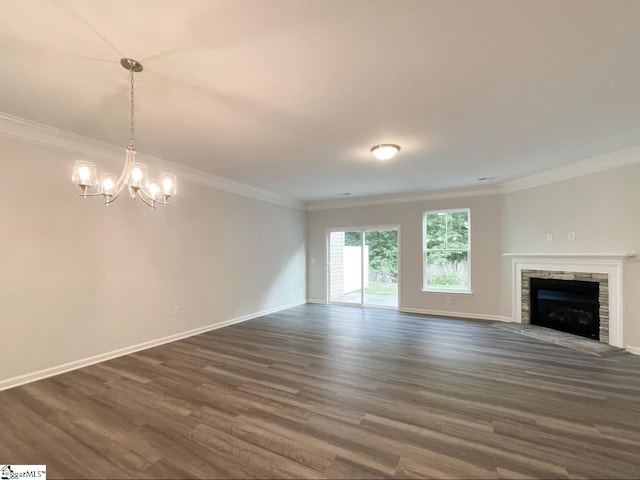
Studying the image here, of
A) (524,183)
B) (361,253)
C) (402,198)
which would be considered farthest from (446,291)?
(524,183)

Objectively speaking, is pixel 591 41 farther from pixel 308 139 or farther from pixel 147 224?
pixel 147 224

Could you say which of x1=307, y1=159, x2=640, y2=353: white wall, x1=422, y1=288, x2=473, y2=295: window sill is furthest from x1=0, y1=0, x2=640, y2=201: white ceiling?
x1=422, y1=288, x2=473, y2=295: window sill

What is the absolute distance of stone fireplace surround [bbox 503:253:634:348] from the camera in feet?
13.0

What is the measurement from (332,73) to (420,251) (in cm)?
496

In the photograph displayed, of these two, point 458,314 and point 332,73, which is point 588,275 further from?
point 332,73

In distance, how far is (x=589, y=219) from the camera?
14.1 feet

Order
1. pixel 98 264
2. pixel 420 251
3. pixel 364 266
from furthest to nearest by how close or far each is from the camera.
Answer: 1. pixel 364 266
2. pixel 420 251
3. pixel 98 264

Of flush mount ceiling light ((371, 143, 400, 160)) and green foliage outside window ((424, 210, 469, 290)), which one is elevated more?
flush mount ceiling light ((371, 143, 400, 160))

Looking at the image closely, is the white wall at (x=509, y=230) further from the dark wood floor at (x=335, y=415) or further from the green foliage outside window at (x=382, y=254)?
the dark wood floor at (x=335, y=415)

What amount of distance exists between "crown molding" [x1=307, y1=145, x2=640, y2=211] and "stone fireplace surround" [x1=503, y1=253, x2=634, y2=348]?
124 cm

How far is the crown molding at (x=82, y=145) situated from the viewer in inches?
115

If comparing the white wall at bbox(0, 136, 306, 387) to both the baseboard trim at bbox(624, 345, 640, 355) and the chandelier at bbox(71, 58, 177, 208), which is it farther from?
the baseboard trim at bbox(624, 345, 640, 355)

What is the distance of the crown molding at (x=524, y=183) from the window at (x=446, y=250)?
0.41 metres

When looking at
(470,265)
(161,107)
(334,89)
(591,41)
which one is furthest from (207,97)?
(470,265)
